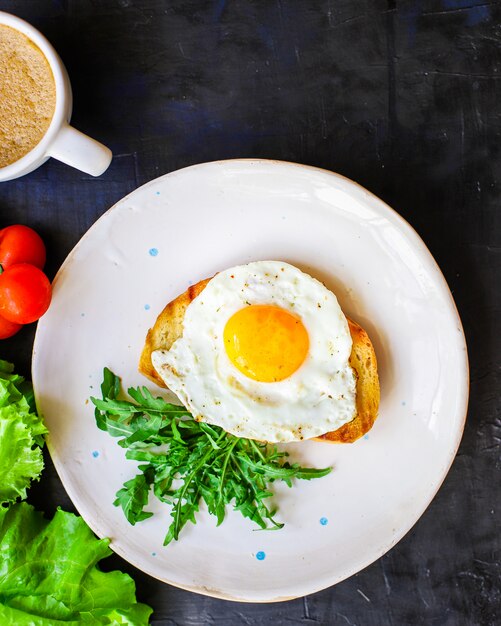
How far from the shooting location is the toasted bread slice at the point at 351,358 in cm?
246

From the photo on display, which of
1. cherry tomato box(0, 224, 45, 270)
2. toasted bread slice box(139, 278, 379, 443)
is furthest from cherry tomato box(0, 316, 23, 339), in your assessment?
toasted bread slice box(139, 278, 379, 443)

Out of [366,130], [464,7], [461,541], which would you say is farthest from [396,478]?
[464,7]

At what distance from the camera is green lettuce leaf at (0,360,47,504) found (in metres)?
2.38

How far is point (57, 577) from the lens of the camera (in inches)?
98.7

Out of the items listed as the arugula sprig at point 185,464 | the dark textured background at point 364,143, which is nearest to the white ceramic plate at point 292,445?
the arugula sprig at point 185,464

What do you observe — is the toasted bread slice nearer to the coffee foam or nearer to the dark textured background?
the dark textured background

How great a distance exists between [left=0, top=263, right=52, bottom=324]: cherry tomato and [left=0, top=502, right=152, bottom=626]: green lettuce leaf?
0.73m

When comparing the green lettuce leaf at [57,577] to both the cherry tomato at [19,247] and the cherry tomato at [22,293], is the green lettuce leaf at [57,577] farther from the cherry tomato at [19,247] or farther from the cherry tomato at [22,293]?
the cherry tomato at [19,247]

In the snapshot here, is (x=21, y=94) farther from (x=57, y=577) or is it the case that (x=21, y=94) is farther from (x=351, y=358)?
(x=57, y=577)

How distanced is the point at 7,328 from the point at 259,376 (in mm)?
987

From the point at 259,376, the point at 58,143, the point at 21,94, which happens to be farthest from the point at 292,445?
the point at 21,94

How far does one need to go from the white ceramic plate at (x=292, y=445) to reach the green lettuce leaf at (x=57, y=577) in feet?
0.36

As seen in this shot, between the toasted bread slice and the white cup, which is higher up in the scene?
the white cup

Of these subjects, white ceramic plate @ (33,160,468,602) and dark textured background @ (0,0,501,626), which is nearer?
white ceramic plate @ (33,160,468,602)
